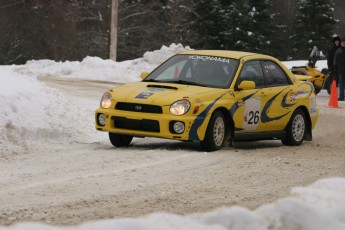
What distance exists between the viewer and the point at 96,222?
5887 millimetres

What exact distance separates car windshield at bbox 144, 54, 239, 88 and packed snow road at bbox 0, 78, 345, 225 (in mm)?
972

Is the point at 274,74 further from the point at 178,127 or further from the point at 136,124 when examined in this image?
the point at 136,124

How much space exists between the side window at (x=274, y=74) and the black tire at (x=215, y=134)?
1.63 metres

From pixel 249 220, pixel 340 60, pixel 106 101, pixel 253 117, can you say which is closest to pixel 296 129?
pixel 253 117

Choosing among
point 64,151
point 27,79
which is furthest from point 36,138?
point 27,79

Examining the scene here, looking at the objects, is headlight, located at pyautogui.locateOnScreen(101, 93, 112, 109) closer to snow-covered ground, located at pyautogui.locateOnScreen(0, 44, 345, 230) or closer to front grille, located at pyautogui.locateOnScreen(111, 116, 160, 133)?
front grille, located at pyautogui.locateOnScreen(111, 116, 160, 133)

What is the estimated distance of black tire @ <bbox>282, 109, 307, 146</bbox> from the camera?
1364 cm

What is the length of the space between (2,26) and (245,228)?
67411mm

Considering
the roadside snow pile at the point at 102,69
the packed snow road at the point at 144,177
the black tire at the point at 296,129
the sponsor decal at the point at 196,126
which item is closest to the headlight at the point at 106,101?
the packed snow road at the point at 144,177

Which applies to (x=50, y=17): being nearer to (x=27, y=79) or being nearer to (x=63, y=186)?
(x=27, y=79)

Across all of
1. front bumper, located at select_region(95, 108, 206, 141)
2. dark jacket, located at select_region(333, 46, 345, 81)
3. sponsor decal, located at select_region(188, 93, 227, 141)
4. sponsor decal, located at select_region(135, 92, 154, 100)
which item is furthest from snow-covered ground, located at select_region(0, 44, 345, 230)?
dark jacket, located at select_region(333, 46, 345, 81)

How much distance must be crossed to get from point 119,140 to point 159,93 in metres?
1.13

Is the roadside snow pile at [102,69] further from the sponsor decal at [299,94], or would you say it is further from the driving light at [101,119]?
the driving light at [101,119]

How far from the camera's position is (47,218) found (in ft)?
22.1
